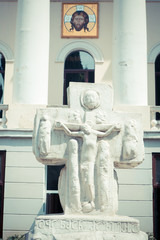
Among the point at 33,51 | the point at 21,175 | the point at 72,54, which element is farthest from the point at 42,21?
the point at 21,175

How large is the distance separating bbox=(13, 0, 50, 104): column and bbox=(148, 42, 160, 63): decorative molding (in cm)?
525

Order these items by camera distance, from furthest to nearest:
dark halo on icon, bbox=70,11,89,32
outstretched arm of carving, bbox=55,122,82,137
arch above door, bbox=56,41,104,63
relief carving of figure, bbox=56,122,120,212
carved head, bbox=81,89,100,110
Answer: dark halo on icon, bbox=70,11,89,32 < arch above door, bbox=56,41,104,63 < carved head, bbox=81,89,100,110 < outstretched arm of carving, bbox=55,122,82,137 < relief carving of figure, bbox=56,122,120,212

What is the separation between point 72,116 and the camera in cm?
746

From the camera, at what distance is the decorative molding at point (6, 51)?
16.8 meters

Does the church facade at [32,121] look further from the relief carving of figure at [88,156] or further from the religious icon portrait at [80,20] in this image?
the relief carving of figure at [88,156]

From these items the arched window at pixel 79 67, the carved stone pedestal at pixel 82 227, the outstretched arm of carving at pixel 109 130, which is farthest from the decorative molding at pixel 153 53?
the carved stone pedestal at pixel 82 227

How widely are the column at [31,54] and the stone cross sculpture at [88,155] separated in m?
5.50

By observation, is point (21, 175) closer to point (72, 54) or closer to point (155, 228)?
point (155, 228)

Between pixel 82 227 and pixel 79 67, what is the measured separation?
36.3 feet

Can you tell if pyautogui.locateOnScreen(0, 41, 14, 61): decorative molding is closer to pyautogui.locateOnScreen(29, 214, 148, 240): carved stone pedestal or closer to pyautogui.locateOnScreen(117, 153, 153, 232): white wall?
pyautogui.locateOnScreen(117, 153, 153, 232): white wall

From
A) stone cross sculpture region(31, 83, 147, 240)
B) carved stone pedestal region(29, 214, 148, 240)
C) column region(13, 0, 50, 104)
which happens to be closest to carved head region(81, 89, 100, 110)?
stone cross sculpture region(31, 83, 147, 240)

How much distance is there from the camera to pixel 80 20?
55.5ft

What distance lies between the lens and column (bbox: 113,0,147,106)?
42.1ft

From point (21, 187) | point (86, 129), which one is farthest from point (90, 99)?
point (21, 187)
